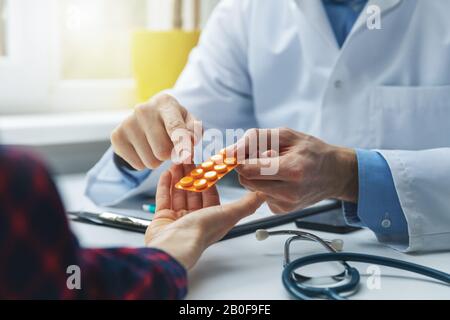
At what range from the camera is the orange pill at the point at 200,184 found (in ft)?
2.37

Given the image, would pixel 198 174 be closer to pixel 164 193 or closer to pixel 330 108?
pixel 164 193

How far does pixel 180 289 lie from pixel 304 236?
0.23 metres

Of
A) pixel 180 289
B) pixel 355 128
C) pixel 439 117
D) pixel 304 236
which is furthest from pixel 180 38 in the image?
pixel 180 289

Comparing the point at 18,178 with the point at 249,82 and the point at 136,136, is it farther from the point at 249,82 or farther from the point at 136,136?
the point at 249,82

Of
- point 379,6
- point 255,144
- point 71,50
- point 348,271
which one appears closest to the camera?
point 348,271

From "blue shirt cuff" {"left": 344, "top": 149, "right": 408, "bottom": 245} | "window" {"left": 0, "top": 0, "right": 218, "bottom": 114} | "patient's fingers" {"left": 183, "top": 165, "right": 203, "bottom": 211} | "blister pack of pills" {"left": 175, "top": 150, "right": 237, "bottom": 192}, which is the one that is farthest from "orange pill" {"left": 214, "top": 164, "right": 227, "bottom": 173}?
"window" {"left": 0, "top": 0, "right": 218, "bottom": 114}

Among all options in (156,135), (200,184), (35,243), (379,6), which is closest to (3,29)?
(156,135)

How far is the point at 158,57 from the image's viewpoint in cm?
151

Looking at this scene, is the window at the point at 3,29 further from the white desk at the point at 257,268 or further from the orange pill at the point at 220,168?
the orange pill at the point at 220,168

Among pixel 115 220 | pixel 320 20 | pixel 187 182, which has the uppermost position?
pixel 320 20

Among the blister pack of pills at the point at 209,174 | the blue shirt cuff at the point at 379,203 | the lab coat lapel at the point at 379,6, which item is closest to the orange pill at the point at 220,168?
the blister pack of pills at the point at 209,174

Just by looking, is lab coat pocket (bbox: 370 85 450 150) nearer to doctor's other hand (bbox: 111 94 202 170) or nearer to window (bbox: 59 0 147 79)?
doctor's other hand (bbox: 111 94 202 170)

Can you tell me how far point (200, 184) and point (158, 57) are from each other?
834 mm
